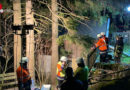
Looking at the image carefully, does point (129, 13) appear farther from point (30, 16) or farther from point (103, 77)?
point (30, 16)

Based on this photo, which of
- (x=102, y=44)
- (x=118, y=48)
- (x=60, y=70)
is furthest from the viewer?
(x=118, y=48)

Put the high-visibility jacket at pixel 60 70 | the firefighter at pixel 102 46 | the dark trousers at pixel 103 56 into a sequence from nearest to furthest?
1. the high-visibility jacket at pixel 60 70
2. the firefighter at pixel 102 46
3. the dark trousers at pixel 103 56

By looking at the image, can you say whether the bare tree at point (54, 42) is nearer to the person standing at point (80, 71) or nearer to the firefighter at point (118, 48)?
the firefighter at point (118, 48)

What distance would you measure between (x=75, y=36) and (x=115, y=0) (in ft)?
23.1

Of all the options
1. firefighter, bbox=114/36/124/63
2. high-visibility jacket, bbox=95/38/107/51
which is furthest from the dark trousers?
firefighter, bbox=114/36/124/63

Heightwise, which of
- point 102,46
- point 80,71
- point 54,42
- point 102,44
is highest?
point 54,42

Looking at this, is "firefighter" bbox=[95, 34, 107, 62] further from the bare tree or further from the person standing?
the person standing

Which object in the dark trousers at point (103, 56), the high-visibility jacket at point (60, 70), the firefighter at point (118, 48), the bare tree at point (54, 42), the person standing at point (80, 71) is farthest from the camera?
the firefighter at point (118, 48)

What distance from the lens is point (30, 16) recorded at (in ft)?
26.7

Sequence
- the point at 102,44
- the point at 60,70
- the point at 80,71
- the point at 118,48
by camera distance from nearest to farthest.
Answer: the point at 80,71 → the point at 60,70 → the point at 102,44 → the point at 118,48

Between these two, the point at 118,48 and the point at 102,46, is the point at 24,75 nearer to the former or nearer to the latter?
the point at 102,46

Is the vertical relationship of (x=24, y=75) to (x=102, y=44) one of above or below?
below

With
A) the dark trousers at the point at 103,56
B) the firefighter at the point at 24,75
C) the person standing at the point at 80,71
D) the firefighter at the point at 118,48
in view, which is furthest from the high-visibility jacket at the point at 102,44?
the firefighter at the point at 24,75

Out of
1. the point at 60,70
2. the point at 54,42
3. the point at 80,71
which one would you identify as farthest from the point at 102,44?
the point at 80,71
